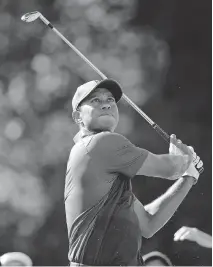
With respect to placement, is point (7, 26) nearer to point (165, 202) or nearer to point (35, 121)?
point (35, 121)

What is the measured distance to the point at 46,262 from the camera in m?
1.96

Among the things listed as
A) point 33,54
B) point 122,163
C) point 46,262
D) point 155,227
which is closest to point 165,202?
point 155,227

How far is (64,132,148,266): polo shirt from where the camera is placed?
3.83 ft

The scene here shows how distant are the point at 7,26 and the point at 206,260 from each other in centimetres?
114

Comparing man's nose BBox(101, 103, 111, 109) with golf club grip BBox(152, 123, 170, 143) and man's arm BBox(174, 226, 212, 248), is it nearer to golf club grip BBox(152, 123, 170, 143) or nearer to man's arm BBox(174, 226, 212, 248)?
golf club grip BBox(152, 123, 170, 143)

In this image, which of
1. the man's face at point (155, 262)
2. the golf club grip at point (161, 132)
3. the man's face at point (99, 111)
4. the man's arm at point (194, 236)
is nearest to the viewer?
the man's face at point (99, 111)

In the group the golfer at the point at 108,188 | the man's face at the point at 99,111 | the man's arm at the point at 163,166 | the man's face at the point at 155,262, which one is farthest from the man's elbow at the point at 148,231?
the man's face at the point at 155,262

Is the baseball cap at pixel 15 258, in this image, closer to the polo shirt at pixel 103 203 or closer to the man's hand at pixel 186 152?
the polo shirt at pixel 103 203

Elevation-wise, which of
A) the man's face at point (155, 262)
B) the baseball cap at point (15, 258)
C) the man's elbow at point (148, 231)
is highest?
the baseball cap at point (15, 258)

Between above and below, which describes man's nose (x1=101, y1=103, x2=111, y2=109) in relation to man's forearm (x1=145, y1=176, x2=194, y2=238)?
above

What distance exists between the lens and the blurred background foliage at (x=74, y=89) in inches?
77.5

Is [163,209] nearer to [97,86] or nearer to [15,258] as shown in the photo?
[97,86]

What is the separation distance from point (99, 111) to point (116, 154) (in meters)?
0.13

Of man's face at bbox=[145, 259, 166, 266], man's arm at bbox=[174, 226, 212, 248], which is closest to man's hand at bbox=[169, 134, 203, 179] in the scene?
man's arm at bbox=[174, 226, 212, 248]
